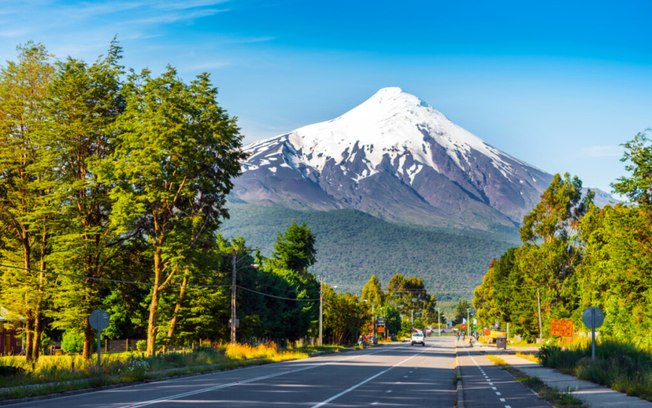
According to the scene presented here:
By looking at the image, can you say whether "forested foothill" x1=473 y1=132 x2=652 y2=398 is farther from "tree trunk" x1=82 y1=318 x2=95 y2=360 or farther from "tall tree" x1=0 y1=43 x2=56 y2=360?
"tall tree" x1=0 y1=43 x2=56 y2=360

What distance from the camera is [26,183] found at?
54.0m

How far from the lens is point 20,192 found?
2136 inches

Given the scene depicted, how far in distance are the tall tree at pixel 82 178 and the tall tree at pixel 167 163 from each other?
1706 millimetres

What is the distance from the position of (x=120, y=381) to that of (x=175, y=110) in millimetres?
25826

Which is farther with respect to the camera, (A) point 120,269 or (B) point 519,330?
(B) point 519,330

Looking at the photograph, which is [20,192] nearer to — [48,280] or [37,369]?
[48,280]

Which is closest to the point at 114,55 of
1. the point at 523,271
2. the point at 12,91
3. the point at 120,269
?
the point at 12,91

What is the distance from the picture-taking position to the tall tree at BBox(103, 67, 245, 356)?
51.8 meters

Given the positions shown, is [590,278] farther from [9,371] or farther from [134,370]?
[9,371]

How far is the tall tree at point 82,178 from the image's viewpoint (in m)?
51.7

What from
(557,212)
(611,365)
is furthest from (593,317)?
(557,212)

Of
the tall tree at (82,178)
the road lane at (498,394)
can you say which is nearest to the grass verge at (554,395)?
the road lane at (498,394)

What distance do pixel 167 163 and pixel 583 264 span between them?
5141cm

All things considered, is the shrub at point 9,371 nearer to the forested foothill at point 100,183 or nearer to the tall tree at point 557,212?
the forested foothill at point 100,183
